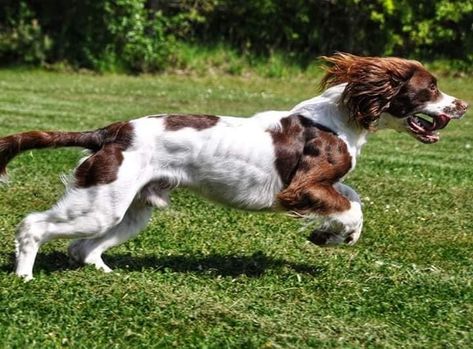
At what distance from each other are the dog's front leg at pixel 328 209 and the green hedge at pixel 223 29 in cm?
1770

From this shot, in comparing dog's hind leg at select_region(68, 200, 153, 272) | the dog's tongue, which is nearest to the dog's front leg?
the dog's tongue

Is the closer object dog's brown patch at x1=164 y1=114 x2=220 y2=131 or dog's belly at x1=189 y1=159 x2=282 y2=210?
dog's brown patch at x1=164 y1=114 x2=220 y2=131

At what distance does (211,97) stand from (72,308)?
14828mm

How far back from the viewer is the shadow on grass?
7.04 meters

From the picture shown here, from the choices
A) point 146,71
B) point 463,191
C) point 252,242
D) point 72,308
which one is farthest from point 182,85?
point 72,308

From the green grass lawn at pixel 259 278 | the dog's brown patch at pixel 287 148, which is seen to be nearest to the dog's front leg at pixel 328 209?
the dog's brown patch at pixel 287 148

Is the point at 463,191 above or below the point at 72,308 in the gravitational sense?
below

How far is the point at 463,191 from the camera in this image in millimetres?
10227

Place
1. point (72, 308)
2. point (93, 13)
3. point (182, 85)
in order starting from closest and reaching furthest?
point (72, 308)
point (182, 85)
point (93, 13)

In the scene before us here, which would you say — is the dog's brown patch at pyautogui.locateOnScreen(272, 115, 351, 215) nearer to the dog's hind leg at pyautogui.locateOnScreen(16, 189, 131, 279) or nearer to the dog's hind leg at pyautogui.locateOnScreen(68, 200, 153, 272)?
the dog's hind leg at pyautogui.locateOnScreen(68, 200, 153, 272)

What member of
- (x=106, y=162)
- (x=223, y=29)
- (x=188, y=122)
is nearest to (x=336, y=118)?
(x=188, y=122)

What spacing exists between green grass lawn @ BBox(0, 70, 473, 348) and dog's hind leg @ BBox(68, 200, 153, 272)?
0.13m

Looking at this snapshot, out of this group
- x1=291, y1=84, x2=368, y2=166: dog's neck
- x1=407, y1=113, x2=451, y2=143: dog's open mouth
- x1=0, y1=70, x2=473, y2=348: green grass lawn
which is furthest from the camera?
x1=407, y1=113, x2=451, y2=143: dog's open mouth

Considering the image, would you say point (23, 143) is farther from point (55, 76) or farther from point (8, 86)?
point (55, 76)
